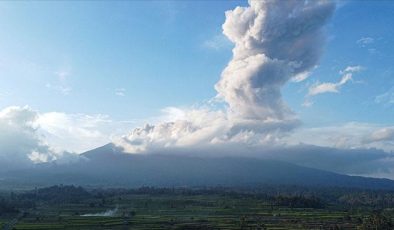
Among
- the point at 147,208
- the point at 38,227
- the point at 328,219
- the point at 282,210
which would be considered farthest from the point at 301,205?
the point at 38,227

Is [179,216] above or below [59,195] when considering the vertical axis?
below

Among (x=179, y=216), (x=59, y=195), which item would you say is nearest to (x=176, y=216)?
(x=179, y=216)

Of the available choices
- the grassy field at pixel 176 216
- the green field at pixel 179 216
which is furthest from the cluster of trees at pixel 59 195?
the grassy field at pixel 176 216

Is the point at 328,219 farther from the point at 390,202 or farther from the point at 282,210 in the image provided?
the point at 390,202

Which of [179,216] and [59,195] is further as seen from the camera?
[59,195]

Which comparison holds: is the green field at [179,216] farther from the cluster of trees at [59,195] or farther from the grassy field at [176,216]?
the cluster of trees at [59,195]

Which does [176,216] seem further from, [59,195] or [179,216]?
[59,195]

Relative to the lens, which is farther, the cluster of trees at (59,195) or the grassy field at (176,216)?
the cluster of trees at (59,195)
